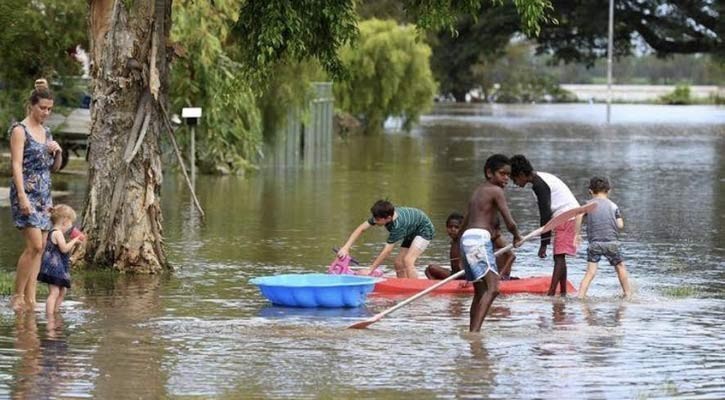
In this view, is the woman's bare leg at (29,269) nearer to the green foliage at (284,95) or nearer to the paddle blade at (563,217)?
the paddle blade at (563,217)

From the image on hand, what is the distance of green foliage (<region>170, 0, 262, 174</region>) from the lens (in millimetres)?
27391

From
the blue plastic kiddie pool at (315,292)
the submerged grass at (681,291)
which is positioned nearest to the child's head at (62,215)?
the blue plastic kiddie pool at (315,292)

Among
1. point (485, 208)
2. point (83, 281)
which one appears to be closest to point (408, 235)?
point (83, 281)

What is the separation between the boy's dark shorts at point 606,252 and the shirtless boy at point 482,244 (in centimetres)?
265

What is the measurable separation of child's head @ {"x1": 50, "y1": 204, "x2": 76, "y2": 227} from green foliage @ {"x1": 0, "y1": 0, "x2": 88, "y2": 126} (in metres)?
14.2

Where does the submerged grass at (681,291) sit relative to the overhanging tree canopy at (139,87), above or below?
below

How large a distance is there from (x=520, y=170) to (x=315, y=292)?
2278 mm

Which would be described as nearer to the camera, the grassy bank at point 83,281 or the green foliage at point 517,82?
the grassy bank at point 83,281

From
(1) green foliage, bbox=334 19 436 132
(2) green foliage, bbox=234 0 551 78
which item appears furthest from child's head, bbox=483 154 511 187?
(1) green foliage, bbox=334 19 436 132

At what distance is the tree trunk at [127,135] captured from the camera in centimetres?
1504

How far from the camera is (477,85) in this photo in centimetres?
12169

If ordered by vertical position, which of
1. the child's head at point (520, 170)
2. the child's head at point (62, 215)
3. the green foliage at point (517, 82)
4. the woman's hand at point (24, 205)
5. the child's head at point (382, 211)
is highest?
the green foliage at point (517, 82)

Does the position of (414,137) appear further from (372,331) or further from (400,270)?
(372,331)

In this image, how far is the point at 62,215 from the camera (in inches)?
497
